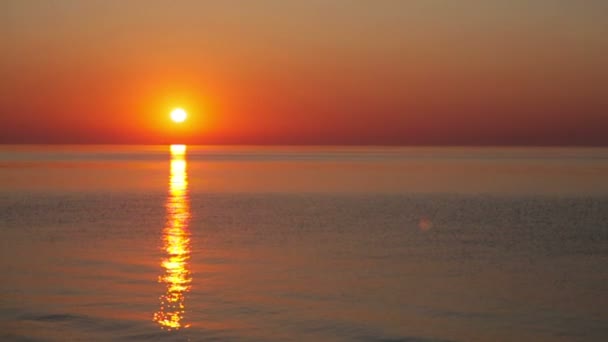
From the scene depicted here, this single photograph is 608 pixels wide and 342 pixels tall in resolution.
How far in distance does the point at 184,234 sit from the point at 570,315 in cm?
1879

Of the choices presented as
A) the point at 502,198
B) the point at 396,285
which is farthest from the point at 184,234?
the point at 502,198

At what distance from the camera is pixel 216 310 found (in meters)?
16.2

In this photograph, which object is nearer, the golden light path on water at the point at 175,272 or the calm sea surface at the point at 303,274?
the calm sea surface at the point at 303,274

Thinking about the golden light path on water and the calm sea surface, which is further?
the golden light path on water

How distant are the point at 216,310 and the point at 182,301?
1256 millimetres

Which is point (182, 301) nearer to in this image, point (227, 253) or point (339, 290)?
point (339, 290)

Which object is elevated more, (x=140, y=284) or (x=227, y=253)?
(x=227, y=253)

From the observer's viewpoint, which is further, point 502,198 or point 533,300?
point 502,198

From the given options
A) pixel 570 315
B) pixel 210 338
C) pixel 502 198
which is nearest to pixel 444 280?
pixel 570 315

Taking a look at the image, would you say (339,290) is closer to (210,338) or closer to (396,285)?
(396,285)

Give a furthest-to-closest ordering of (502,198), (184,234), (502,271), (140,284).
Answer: (502,198) < (184,234) < (502,271) < (140,284)

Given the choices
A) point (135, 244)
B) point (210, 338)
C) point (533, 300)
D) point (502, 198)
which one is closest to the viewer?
point (210, 338)

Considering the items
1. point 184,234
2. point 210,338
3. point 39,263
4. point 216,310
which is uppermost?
point 184,234

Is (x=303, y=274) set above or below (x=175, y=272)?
below
